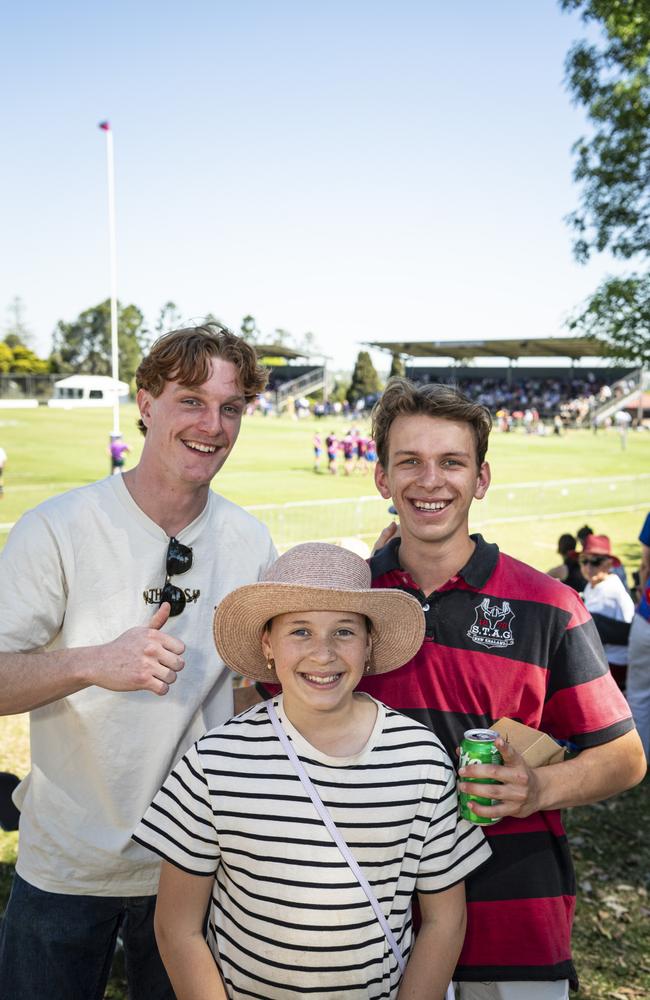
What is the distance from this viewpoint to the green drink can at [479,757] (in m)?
1.99

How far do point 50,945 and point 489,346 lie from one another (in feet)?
201

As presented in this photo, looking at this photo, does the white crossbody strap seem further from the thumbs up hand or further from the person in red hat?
the person in red hat

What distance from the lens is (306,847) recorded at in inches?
76.3

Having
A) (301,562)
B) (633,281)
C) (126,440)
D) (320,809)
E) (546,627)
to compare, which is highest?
(633,281)

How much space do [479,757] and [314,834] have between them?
0.45 meters

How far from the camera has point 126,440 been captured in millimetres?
36625

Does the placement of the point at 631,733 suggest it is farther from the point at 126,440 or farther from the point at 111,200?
the point at 126,440

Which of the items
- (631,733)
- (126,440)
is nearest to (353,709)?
(631,733)

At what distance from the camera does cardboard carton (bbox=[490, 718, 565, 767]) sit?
2.19 meters

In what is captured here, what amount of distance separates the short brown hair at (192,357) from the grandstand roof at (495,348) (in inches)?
2176

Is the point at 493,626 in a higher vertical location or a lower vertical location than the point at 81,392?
higher

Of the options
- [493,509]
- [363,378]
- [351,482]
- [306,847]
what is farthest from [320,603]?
[363,378]

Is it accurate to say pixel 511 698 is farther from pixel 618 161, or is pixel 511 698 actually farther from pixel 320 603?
pixel 618 161

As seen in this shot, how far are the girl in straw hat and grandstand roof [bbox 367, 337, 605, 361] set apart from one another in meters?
55.9
